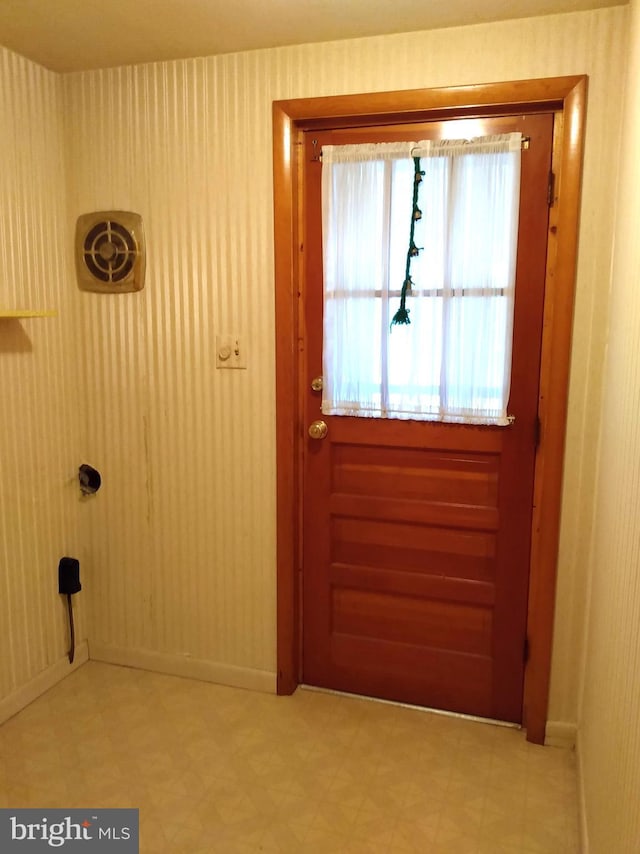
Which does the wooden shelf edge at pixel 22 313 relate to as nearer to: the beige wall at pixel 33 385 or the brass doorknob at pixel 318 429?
the beige wall at pixel 33 385

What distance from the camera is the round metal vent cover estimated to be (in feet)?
7.91

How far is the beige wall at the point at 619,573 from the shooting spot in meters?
1.21

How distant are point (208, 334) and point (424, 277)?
819 mm

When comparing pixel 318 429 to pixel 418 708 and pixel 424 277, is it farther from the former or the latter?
pixel 418 708

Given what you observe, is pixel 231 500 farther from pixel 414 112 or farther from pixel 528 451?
pixel 414 112

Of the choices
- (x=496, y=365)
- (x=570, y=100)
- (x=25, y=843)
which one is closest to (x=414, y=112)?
(x=570, y=100)

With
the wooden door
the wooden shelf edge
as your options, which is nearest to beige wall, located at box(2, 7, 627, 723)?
the wooden door

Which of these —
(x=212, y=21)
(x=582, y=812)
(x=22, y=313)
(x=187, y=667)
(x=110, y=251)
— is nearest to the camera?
(x=582, y=812)

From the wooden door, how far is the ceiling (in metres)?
0.30

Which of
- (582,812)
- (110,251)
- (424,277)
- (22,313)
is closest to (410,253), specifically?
(424,277)

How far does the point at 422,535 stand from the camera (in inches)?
90.9

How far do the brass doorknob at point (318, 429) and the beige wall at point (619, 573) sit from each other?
93 cm

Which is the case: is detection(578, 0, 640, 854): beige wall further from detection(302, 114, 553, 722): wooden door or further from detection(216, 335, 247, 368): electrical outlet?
detection(216, 335, 247, 368): electrical outlet

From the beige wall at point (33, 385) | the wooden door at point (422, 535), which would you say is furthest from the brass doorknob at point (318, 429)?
the beige wall at point (33, 385)
